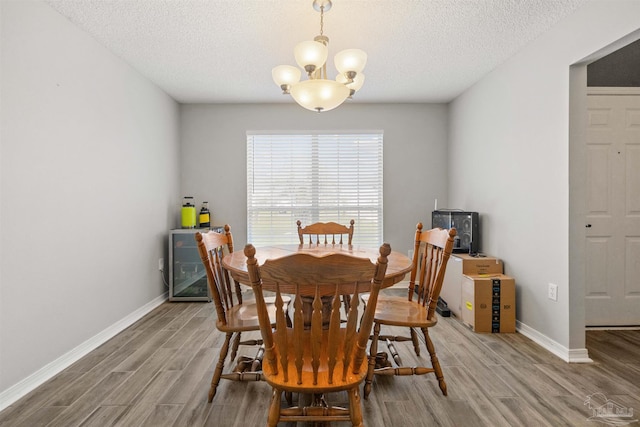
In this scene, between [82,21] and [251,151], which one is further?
[251,151]

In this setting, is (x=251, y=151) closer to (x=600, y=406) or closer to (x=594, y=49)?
(x=594, y=49)

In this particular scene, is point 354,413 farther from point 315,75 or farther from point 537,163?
point 537,163

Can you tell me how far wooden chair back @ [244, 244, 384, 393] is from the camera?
1137mm

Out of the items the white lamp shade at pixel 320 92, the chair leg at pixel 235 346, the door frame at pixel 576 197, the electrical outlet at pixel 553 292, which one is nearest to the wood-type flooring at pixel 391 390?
the chair leg at pixel 235 346

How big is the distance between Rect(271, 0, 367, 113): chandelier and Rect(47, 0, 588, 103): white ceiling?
39cm

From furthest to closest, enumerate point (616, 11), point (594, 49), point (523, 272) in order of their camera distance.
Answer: point (523, 272)
point (594, 49)
point (616, 11)

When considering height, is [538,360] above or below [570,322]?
below

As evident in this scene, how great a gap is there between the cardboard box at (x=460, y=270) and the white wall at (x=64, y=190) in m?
3.13

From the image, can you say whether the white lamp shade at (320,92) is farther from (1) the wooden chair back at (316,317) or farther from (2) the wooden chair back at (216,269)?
(1) the wooden chair back at (316,317)

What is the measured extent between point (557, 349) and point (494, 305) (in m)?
0.53

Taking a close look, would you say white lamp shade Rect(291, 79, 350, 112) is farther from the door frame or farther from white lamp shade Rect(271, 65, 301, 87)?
the door frame

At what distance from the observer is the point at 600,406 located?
1.75 meters

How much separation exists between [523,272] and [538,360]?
0.78m

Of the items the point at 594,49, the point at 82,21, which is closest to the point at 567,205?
the point at 594,49
